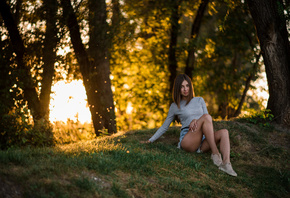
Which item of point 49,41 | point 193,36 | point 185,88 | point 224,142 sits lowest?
point 224,142

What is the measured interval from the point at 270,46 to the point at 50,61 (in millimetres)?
5971

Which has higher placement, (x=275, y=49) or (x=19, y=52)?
(x=19, y=52)

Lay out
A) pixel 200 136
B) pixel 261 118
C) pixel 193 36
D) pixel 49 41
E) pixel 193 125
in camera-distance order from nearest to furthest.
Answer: pixel 193 125 → pixel 200 136 → pixel 49 41 → pixel 261 118 → pixel 193 36

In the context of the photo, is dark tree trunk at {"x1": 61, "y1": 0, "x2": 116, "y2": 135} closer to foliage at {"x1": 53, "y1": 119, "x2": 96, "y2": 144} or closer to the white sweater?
foliage at {"x1": 53, "y1": 119, "x2": 96, "y2": 144}

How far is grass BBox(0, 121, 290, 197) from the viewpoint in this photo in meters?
3.75

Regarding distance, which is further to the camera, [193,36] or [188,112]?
[193,36]

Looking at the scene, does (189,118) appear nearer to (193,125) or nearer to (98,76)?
(193,125)

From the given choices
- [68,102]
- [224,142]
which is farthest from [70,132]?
[224,142]

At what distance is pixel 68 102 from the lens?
355 inches

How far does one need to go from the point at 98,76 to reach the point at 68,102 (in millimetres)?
1363

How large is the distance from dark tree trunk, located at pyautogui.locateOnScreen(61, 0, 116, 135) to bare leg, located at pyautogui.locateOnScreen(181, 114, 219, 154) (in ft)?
12.4

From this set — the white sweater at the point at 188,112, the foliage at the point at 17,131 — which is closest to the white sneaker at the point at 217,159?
the white sweater at the point at 188,112

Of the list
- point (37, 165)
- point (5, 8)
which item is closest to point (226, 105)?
point (5, 8)

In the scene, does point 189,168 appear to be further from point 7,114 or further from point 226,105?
point 226,105
